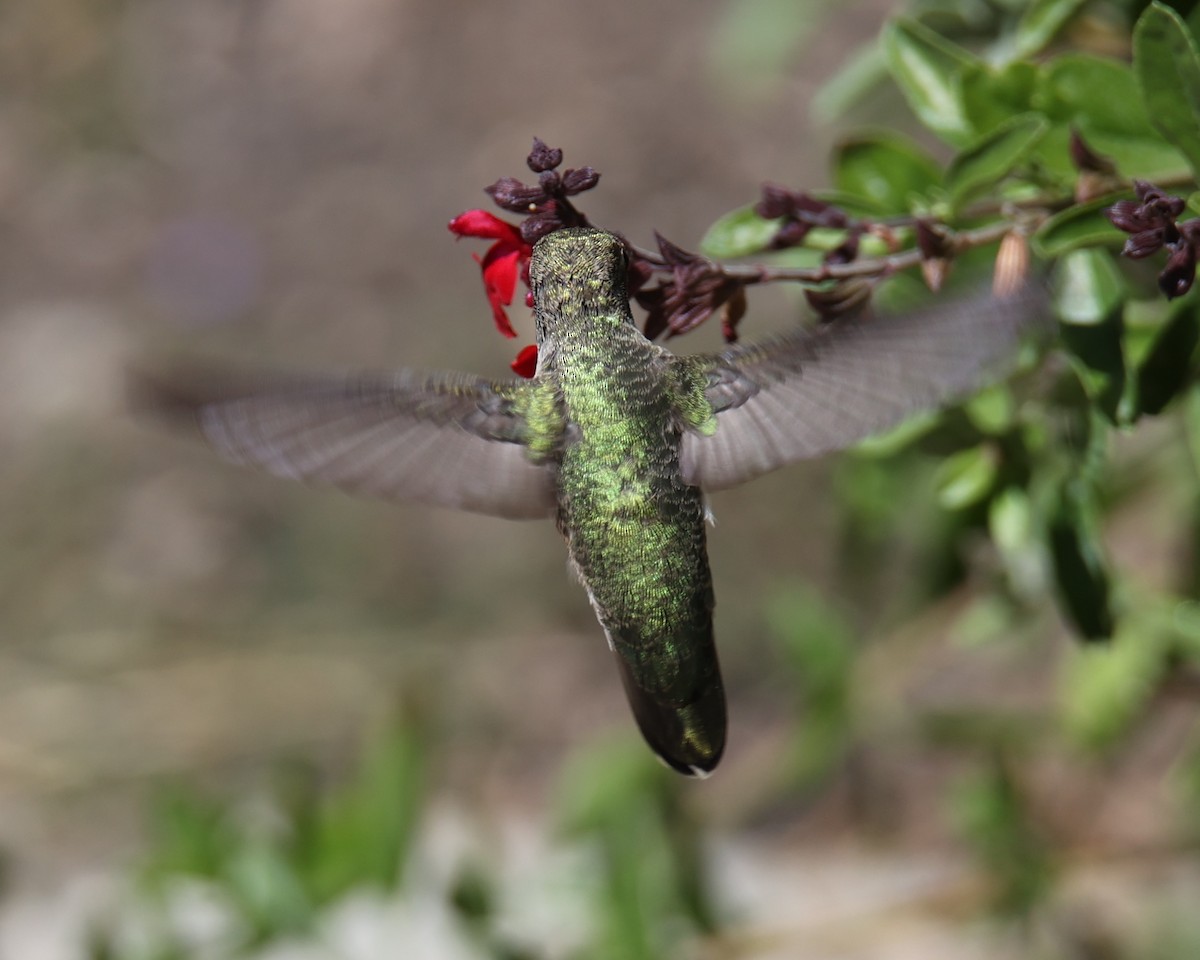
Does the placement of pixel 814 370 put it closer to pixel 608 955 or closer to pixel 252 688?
pixel 608 955

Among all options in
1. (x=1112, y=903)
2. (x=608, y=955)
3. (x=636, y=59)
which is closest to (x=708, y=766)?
(x=608, y=955)

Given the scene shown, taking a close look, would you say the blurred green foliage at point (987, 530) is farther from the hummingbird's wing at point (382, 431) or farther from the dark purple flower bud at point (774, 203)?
the hummingbird's wing at point (382, 431)

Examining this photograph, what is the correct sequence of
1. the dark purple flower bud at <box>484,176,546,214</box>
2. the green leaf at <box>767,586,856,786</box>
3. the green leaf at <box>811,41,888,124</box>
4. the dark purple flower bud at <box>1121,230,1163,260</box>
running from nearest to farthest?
the dark purple flower bud at <box>1121,230,1163,260</box> → the dark purple flower bud at <box>484,176,546,214</box> → the green leaf at <box>811,41,888,124</box> → the green leaf at <box>767,586,856,786</box>

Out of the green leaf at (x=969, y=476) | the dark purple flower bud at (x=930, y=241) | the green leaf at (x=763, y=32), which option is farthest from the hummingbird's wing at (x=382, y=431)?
the green leaf at (x=763, y=32)

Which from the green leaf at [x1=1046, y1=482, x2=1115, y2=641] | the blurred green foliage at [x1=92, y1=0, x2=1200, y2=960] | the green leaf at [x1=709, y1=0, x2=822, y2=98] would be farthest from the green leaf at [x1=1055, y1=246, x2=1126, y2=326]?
the green leaf at [x1=709, y1=0, x2=822, y2=98]

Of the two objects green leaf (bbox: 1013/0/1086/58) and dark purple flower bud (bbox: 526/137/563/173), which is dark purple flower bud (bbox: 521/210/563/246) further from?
green leaf (bbox: 1013/0/1086/58)

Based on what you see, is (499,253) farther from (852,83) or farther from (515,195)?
(852,83)

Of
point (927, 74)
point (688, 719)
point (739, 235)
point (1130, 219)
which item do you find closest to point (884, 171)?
point (927, 74)
